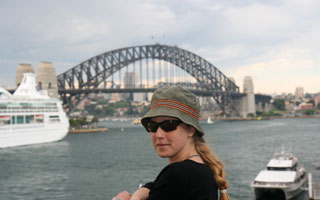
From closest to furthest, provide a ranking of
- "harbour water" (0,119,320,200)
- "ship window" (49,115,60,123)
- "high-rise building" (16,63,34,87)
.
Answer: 1. "harbour water" (0,119,320,200)
2. "ship window" (49,115,60,123)
3. "high-rise building" (16,63,34,87)

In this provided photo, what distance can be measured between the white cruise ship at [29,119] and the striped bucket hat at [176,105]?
3786 cm

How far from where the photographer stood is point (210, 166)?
1.74 m

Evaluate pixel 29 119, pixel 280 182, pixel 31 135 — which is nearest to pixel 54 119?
pixel 29 119

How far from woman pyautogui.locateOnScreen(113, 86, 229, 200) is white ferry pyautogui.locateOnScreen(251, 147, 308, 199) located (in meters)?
15.2

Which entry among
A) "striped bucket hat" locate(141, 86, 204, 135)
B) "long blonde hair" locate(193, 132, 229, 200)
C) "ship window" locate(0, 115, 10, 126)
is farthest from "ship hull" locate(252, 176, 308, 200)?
"ship window" locate(0, 115, 10, 126)

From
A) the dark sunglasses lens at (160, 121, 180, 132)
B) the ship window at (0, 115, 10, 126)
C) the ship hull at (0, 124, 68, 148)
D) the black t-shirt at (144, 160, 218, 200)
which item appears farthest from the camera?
the ship window at (0, 115, 10, 126)

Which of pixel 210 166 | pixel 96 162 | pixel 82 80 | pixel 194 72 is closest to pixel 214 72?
pixel 194 72

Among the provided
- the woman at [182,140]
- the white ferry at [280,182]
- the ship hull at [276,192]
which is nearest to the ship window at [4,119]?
the white ferry at [280,182]

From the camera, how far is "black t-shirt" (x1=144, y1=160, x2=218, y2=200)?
4.99 feet

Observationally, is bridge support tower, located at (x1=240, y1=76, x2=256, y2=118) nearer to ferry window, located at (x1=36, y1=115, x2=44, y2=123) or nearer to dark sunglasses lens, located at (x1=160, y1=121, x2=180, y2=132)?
ferry window, located at (x1=36, y1=115, x2=44, y2=123)

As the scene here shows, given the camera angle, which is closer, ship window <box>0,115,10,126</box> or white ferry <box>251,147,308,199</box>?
white ferry <box>251,147,308,199</box>

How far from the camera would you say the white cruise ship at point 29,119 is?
3809 cm

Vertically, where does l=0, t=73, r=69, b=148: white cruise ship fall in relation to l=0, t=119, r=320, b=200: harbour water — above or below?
above

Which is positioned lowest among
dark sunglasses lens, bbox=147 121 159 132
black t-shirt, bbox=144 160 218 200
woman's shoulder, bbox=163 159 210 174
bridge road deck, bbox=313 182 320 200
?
bridge road deck, bbox=313 182 320 200
